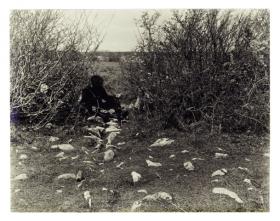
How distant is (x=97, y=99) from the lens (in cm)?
807

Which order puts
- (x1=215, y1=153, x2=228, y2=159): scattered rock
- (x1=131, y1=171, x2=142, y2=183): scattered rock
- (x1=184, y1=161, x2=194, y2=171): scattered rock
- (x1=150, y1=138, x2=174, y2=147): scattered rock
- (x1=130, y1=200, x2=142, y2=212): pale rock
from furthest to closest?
1. (x1=150, y1=138, x2=174, y2=147): scattered rock
2. (x1=215, y1=153, x2=228, y2=159): scattered rock
3. (x1=184, y1=161, x2=194, y2=171): scattered rock
4. (x1=131, y1=171, x2=142, y2=183): scattered rock
5. (x1=130, y1=200, x2=142, y2=212): pale rock

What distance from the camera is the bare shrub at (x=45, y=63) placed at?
5.93 metres

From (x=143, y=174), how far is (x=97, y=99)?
3175mm

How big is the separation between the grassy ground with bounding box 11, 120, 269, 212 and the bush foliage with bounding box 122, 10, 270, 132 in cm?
43

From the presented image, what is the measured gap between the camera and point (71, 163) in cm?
561

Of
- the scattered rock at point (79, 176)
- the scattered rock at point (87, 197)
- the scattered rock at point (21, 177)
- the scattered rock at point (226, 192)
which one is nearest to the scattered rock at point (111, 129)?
the scattered rock at point (79, 176)

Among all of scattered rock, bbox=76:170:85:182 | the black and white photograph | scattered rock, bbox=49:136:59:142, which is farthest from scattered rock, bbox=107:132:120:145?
scattered rock, bbox=76:170:85:182

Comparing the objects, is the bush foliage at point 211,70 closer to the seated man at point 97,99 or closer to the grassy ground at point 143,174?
the grassy ground at point 143,174

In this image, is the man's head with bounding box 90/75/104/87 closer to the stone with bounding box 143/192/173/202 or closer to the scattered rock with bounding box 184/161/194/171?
the scattered rock with bounding box 184/161/194/171

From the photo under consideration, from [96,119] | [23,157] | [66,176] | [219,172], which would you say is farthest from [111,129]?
[219,172]

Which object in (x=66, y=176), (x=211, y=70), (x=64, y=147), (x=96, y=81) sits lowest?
(x=66, y=176)

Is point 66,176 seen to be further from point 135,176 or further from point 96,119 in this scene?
point 96,119

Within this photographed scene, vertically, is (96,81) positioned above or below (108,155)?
above

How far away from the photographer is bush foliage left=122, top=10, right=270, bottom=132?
6.55m
